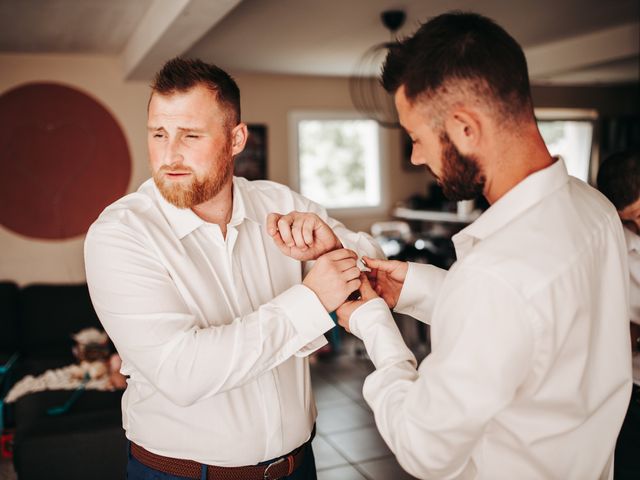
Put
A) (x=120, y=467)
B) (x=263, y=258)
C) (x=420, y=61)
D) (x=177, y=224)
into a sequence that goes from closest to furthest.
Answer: (x=420, y=61), (x=177, y=224), (x=263, y=258), (x=120, y=467)

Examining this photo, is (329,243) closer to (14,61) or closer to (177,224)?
(177,224)

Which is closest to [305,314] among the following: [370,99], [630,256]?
[630,256]

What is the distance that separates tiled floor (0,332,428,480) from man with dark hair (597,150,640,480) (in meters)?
1.68

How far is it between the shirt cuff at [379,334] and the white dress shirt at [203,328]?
0.27 ft

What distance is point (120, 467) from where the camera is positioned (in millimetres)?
3014

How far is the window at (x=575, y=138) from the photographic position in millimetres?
8961

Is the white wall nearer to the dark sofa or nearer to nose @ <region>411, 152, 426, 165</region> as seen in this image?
the dark sofa

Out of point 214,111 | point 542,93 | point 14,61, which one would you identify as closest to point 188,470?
point 214,111

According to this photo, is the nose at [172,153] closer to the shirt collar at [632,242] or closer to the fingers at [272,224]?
the fingers at [272,224]

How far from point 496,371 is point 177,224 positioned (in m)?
0.90

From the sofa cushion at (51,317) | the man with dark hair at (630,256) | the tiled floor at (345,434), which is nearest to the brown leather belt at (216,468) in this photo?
the man with dark hair at (630,256)

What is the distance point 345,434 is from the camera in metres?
3.98

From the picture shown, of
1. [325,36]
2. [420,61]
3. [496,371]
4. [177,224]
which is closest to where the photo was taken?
[496,371]

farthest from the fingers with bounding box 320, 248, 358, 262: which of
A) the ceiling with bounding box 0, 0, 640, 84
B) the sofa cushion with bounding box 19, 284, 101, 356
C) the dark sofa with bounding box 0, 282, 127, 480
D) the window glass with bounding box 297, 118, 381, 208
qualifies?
the window glass with bounding box 297, 118, 381, 208
